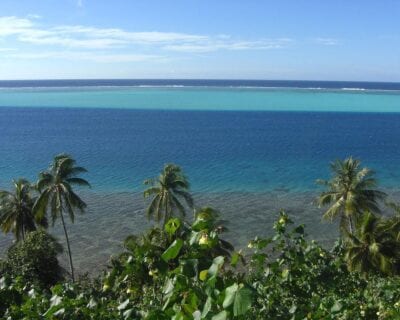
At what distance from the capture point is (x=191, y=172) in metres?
77.4

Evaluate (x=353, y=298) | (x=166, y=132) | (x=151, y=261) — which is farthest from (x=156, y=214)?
(x=166, y=132)

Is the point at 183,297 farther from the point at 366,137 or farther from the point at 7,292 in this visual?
the point at 366,137

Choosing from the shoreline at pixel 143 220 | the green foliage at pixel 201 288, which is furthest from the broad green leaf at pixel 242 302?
the shoreline at pixel 143 220

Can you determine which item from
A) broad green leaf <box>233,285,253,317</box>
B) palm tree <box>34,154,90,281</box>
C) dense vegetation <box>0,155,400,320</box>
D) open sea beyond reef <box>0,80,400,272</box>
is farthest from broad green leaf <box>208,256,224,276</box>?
open sea beyond reef <box>0,80,400,272</box>

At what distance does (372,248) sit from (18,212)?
28451 mm

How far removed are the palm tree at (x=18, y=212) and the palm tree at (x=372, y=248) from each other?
25.8m

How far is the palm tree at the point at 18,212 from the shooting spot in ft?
133

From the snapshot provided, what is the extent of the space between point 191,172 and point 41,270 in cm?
4512

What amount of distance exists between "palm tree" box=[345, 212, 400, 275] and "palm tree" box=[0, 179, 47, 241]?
25.8 metres

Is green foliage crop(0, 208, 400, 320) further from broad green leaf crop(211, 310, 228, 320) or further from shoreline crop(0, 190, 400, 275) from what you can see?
shoreline crop(0, 190, 400, 275)

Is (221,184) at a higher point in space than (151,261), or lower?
lower

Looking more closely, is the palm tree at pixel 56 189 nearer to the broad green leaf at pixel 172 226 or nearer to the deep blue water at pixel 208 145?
the deep blue water at pixel 208 145

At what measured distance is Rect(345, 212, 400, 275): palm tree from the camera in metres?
33.2

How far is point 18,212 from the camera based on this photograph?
4084cm
